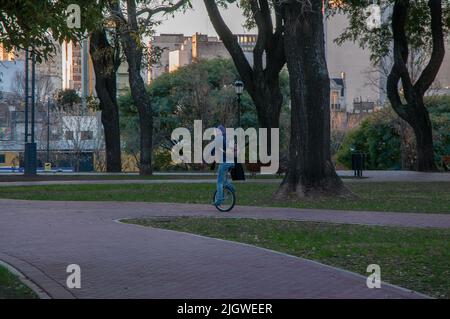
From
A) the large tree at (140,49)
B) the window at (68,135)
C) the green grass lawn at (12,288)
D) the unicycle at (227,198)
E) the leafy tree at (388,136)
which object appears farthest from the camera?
the window at (68,135)

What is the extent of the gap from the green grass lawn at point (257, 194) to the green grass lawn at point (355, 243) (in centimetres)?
430

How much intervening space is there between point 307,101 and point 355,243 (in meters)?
9.61

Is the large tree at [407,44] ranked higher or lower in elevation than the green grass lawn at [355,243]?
higher

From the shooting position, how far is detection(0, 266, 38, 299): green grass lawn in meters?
8.52

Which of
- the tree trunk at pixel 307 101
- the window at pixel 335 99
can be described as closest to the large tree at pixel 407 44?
the tree trunk at pixel 307 101

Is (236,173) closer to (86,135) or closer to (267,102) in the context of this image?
(267,102)

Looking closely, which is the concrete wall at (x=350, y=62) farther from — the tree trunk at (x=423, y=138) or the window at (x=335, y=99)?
the tree trunk at (x=423, y=138)

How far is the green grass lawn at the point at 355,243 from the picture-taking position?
33.4 ft

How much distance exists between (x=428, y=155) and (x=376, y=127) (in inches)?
611

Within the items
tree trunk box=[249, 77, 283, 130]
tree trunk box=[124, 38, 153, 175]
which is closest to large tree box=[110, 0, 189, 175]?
tree trunk box=[124, 38, 153, 175]

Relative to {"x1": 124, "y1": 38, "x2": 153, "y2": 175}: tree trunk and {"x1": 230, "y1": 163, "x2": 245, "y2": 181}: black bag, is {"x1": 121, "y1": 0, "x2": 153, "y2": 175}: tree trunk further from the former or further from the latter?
{"x1": 230, "y1": 163, "x2": 245, "y2": 181}: black bag

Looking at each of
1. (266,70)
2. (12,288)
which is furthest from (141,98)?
(12,288)
